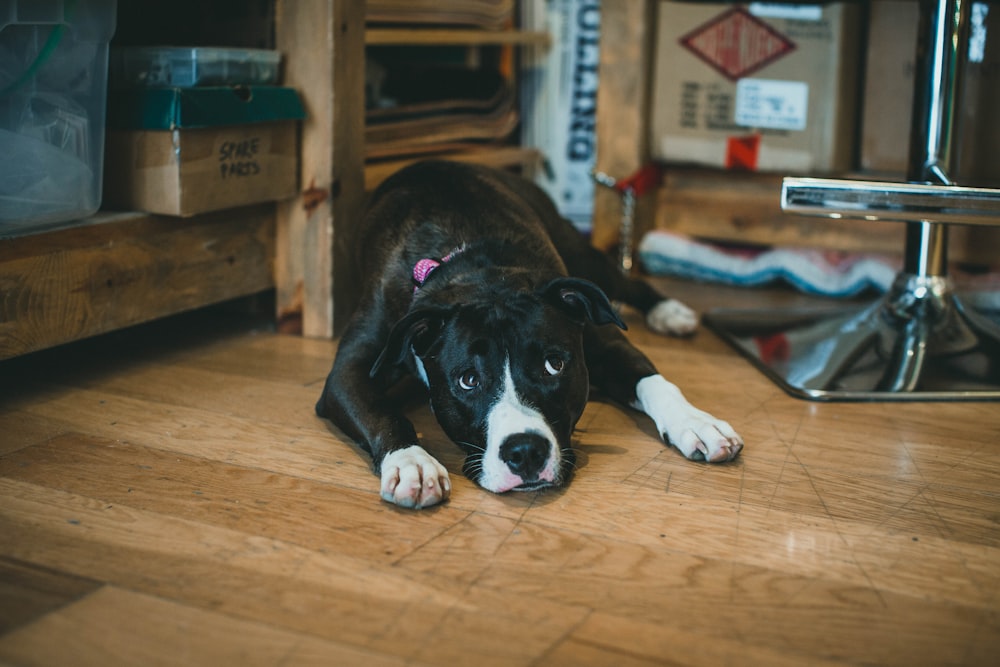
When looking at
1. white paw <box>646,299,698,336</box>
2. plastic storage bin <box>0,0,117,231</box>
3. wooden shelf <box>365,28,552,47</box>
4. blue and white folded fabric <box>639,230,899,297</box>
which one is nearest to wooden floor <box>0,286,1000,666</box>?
plastic storage bin <box>0,0,117,231</box>

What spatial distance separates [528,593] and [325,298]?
1.44m

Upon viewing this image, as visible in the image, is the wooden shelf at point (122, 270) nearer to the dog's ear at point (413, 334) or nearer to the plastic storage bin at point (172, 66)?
the plastic storage bin at point (172, 66)

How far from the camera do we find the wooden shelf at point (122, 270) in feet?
6.48

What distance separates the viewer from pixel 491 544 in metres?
1.50

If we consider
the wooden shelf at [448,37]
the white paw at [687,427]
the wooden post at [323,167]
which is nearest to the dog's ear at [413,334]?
the white paw at [687,427]

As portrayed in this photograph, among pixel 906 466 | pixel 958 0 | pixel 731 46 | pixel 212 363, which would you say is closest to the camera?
pixel 906 466

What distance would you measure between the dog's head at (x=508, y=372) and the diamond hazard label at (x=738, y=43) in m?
1.64

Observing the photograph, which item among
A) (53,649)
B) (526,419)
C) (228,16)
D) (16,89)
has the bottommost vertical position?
(53,649)

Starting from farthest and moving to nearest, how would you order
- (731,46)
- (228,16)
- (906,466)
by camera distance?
(731,46), (228,16), (906,466)

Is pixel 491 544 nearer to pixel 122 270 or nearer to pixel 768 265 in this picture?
pixel 122 270

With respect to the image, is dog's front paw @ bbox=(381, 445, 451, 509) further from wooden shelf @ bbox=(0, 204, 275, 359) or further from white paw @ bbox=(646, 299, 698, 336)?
white paw @ bbox=(646, 299, 698, 336)

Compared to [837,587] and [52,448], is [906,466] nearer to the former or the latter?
[837,587]

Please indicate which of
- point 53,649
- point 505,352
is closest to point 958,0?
point 505,352

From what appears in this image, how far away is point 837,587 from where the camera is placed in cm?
137
